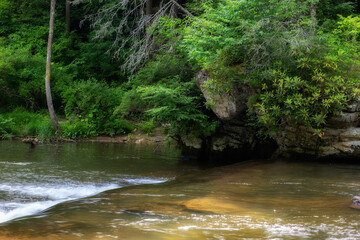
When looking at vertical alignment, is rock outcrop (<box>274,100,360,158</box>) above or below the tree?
below

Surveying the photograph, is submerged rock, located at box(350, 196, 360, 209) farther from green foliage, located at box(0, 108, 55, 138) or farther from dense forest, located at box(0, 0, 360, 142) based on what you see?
green foliage, located at box(0, 108, 55, 138)

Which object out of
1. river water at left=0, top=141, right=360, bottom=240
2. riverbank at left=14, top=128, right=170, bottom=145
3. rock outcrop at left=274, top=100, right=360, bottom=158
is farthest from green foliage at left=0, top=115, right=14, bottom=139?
rock outcrop at left=274, top=100, right=360, bottom=158

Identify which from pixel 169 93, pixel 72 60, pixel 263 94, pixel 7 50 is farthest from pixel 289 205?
pixel 72 60

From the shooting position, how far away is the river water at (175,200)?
5273 mm

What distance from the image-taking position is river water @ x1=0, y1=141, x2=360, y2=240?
17.3ft

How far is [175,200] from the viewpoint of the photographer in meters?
7.24

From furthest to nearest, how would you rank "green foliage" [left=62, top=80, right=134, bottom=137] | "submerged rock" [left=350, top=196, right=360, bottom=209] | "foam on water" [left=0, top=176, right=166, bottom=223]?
"green foliage" [left=62, top=80, right=134, bottom=137], "foam on water" [left=0, top=176, right=166, bottom=223], "submerged rock" [left=350, top=196, right=360, bottom=209]

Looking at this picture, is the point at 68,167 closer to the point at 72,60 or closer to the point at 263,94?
the point at 263,94

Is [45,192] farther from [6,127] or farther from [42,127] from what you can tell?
[6,127]

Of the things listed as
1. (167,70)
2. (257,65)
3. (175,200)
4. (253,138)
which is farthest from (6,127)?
(175,200)

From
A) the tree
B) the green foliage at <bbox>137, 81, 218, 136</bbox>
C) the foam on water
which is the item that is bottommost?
the foam on water

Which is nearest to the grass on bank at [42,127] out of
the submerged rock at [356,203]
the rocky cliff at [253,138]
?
the rocky cliff at [253,138]

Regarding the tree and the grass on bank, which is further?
the grass on bank

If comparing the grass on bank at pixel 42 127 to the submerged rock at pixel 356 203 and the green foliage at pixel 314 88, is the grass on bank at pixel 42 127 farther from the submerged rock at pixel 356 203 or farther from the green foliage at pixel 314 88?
the submerged rock at pixel 356 203
